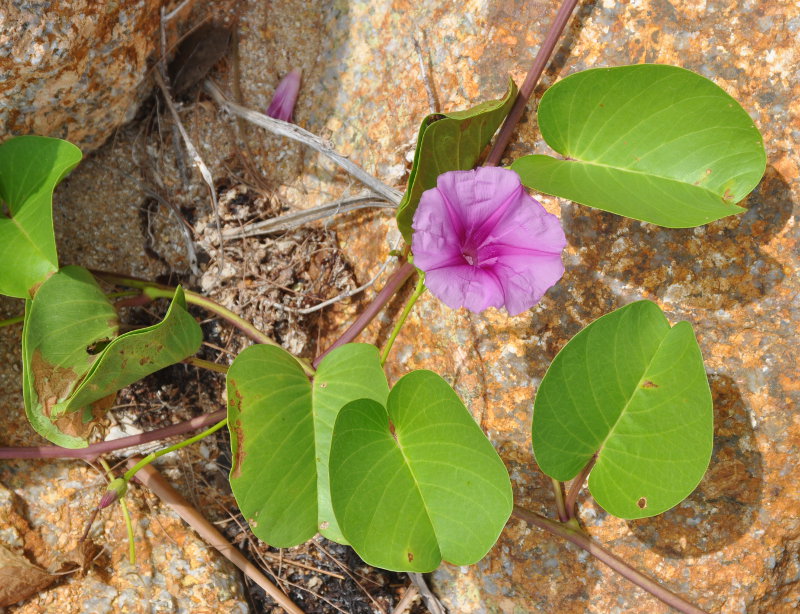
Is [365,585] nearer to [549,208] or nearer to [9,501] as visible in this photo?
[9,501]

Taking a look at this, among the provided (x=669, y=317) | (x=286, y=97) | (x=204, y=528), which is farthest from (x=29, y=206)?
(x=669, y=317)

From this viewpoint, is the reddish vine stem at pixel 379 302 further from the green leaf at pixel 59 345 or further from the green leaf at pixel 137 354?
the green leaf at pixel 59 345

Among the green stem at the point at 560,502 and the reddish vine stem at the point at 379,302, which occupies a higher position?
the reddish vine stem at the point at 379,302

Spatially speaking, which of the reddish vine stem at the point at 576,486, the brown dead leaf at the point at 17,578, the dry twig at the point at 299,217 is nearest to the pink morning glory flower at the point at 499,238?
the reddish vine stem at the point at 576,486

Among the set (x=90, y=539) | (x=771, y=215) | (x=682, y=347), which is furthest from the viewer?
(x=90, y=539)

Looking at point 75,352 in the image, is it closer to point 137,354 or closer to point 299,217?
point 137,354

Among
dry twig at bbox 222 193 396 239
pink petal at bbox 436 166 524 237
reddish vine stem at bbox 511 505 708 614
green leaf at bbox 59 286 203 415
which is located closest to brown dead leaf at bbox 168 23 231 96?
dry twig at bbox 222 193 396 239

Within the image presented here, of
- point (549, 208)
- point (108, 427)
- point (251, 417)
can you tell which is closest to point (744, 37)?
point (549, 208)
